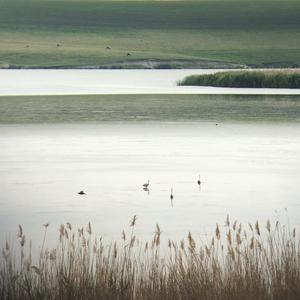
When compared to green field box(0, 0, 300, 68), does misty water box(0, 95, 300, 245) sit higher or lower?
lower

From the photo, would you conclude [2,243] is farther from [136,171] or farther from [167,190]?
[136,171]

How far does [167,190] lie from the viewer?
15242 mm

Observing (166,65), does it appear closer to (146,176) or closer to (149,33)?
(149,33)

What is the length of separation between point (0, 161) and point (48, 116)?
42.7 ft

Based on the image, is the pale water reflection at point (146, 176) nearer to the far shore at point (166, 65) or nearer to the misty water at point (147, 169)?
the misty water at point (147, 169)

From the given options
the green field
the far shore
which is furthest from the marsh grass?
the green field

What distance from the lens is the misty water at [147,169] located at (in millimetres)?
12961

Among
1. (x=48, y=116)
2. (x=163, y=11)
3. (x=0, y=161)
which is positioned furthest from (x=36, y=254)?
(x=163, y=11)

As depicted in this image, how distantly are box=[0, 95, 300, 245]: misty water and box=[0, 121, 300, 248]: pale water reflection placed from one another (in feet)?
0.05

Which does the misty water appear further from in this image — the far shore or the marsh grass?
the far shore

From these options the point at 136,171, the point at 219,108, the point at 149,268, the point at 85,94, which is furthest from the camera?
the point at 85,94

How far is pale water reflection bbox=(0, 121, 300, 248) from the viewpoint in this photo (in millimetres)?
12914

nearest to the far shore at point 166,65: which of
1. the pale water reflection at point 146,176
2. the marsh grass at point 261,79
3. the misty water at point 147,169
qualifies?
the marsh grass at point 261,79

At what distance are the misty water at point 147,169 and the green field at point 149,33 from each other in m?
62.9
